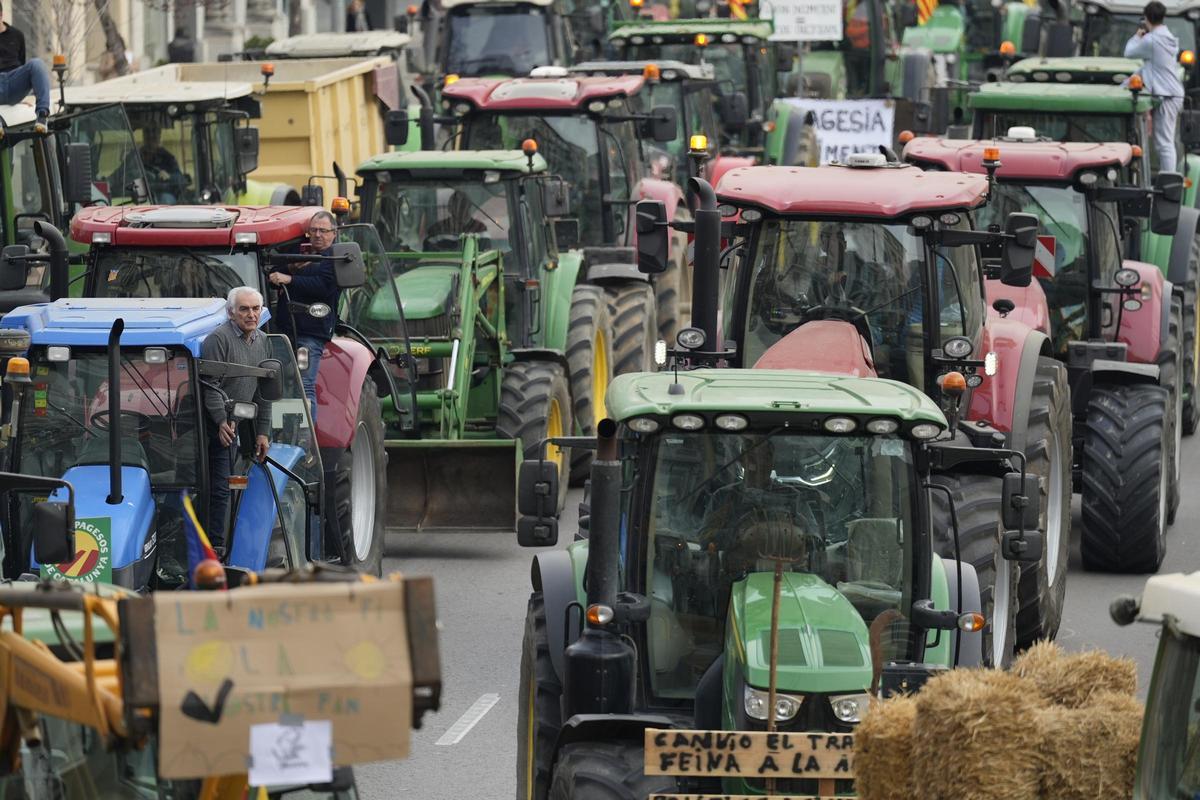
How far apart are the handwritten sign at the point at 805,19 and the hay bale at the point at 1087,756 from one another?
20.3 metres

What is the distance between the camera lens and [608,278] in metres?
18.1

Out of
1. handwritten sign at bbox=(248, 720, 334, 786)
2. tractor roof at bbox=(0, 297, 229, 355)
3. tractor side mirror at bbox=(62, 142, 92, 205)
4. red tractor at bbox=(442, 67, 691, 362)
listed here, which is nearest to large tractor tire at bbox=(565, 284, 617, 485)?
red tractor at bbox=(442, 67, 691, 362)

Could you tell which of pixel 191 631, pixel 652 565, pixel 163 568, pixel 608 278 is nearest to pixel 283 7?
pixel 608 278

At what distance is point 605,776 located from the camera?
25.2 feet

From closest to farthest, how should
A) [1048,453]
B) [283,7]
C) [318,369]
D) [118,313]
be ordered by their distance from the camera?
[118,313]
[1048,453]
[318,369]
[283,7]

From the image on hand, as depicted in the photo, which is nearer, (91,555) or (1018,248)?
(91,555)

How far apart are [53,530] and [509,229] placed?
6835mm

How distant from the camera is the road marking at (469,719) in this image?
11.3 meters

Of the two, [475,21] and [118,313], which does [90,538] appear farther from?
[475,21]

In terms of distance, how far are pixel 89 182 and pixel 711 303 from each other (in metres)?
5.70

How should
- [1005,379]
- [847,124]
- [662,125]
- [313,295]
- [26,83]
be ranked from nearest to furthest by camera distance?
1. [1005,379]
2. [313,295]
3. [26,83]
4. [662,125]
5. [847,124]

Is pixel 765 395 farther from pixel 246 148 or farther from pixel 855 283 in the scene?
pixel 246 148

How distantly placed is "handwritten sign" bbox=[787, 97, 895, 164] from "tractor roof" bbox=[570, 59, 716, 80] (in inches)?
99.3

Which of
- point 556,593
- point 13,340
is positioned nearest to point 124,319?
point 13,340
